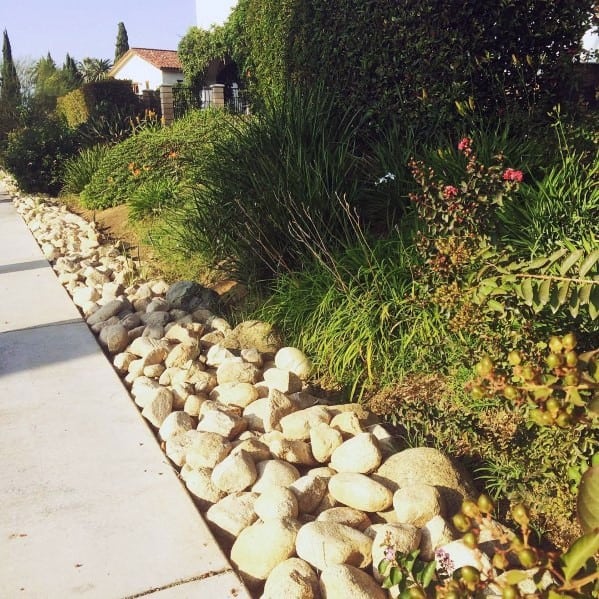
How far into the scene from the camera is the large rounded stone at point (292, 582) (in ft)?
7.25

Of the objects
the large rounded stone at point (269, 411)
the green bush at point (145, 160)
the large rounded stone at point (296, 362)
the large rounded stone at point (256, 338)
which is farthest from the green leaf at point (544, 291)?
the green bush at point (145, 160)

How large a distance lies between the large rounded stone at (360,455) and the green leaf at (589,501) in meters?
1.33

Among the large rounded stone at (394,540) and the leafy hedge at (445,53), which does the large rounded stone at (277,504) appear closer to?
the large rounded stone at (394,540)

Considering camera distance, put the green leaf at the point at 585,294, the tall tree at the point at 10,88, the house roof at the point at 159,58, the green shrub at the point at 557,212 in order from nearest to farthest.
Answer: the green leaf at the point at 585,294, the green shrub at the point at 557,212, the tall tree at the point at 10,88, the house roof at the point at 159,58

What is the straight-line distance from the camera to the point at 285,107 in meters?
5.55

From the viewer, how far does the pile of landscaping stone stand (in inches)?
94.9

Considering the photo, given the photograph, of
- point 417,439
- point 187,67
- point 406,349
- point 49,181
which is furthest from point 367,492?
point 187,67

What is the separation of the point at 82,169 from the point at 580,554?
11.3 meters

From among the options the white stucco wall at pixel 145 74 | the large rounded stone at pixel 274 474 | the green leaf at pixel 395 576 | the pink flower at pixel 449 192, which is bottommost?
the large rounded stone at pixel 274 474

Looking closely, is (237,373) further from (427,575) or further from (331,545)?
(427,575)

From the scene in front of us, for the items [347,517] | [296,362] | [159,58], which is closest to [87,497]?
[347,517]

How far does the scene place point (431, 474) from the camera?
281 cm

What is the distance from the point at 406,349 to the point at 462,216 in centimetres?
77

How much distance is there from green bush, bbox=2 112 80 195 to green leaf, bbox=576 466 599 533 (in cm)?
1197
